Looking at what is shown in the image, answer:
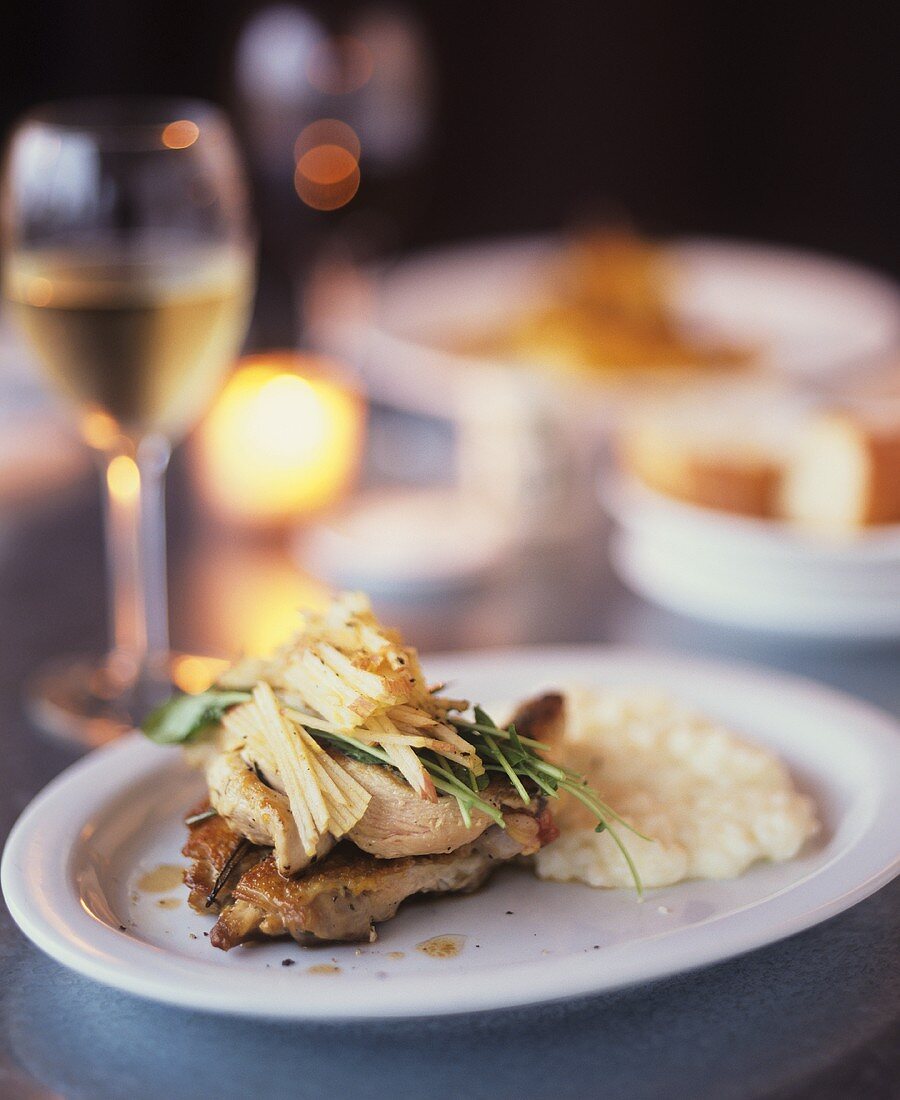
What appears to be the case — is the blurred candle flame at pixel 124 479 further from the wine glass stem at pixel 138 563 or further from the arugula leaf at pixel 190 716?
the arugula leaf at pixel 190 716

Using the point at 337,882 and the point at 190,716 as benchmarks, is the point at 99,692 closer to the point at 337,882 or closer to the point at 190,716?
the point at 190,716

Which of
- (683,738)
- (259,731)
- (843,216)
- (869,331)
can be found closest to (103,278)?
(259,731)

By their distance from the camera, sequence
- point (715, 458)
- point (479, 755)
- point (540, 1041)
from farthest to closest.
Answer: point (715, 458), point (479, 755), point (540, 1041)

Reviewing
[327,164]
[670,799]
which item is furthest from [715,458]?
[327,164]

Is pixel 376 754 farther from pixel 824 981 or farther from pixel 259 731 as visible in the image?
pixel 824 981

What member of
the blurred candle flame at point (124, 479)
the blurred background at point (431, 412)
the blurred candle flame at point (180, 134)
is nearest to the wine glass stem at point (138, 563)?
the blurred candle flame at point (124, 479)

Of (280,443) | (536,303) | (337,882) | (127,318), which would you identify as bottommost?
(280,443)
